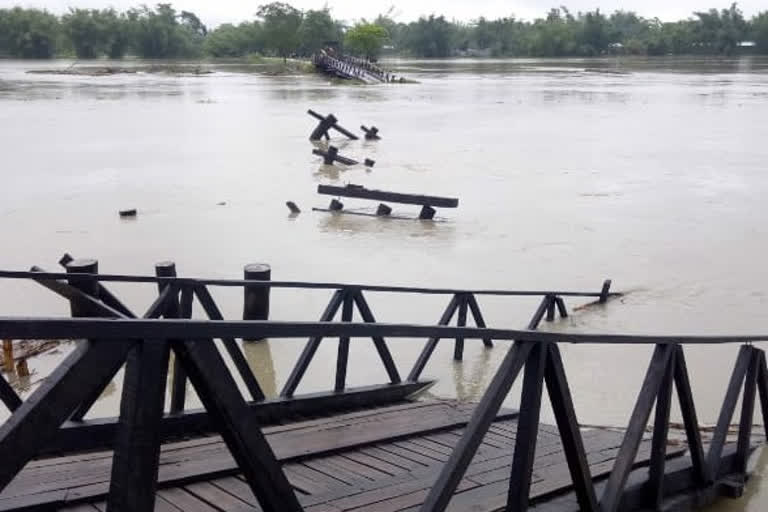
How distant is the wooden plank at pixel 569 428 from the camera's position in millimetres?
3094

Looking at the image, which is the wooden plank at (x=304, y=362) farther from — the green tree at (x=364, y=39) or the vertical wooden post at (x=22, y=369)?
the green tree at (x=364, y=39)

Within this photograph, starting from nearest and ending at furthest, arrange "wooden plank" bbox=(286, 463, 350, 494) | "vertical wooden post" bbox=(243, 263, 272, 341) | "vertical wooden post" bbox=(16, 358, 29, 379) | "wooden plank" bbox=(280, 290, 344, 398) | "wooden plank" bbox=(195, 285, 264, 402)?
"wooden plank" bbox=(286, 463, 350, 494), "wooden plank" bbox=(195, 285, 264, 402), "wooden plank" bbox=(280, 290, 344, 398), "vertical wooden post" bbox=(16, 358, 29, 379), "vertical wooden post" bbox=(243, 263, 272, 341)

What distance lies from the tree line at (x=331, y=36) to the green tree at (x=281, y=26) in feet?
0.39

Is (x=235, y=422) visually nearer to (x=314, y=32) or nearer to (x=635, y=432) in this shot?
(x=635, y=432)

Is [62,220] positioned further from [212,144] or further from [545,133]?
[545,133]

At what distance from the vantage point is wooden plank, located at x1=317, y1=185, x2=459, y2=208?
1420cm

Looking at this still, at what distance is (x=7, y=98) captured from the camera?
3881 centimetres

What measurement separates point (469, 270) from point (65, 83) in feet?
158

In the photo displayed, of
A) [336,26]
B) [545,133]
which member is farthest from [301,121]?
[336,26]

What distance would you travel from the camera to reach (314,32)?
9481 centimetres

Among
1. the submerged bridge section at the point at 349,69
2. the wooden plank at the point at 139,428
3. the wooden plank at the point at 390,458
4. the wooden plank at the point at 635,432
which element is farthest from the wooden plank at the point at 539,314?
the submerged bridge section at the point at 349,69

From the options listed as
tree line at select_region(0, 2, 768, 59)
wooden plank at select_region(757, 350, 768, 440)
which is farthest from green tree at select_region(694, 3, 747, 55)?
wooden plank at select_region(757, 350, 768, 440)

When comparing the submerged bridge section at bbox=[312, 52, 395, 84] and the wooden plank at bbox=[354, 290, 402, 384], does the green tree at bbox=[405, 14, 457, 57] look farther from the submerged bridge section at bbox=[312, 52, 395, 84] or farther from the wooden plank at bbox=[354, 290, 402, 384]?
the wooden plank at bbox=[354, 290, 402, 384]

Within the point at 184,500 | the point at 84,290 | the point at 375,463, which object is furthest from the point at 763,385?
the point at 84,290
